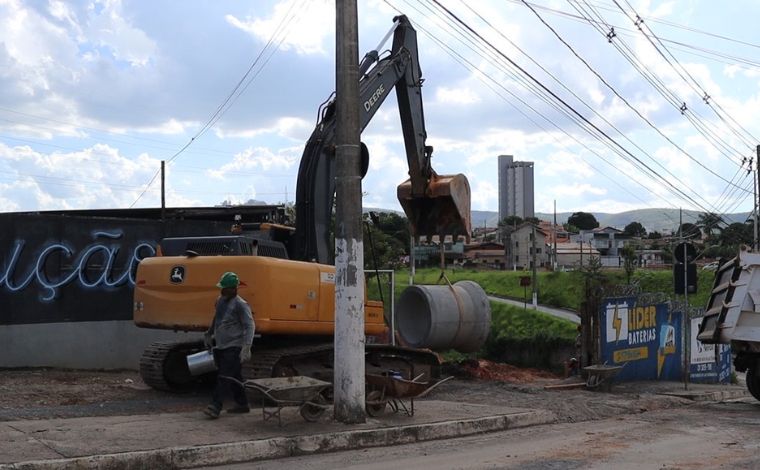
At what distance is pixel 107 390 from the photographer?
41.8 feet

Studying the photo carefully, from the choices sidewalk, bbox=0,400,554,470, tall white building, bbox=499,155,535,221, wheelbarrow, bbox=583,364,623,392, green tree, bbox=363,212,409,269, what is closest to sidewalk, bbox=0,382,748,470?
sidewalk, bbox=0,400,554,470

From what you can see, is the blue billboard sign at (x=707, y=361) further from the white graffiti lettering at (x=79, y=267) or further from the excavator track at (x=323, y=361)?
the white graffiti lettering at (x=79, y=267)

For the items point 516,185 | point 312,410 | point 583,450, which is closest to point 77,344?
point 312,410

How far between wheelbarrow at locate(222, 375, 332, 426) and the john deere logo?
2.04 meters

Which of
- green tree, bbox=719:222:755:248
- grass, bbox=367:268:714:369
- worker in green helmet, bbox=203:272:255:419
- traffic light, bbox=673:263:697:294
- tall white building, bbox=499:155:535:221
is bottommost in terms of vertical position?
grass, bbox=367:268:714:369

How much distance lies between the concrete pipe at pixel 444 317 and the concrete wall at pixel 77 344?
4290 millimetres

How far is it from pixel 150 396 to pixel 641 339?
10697mm

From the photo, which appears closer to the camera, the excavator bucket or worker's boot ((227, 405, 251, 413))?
worker's boot ((227, 405, 251, 413))

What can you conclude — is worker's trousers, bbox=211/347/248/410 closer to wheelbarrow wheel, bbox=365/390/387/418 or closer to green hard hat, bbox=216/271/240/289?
green hard hat, bbox=216/271/240/289

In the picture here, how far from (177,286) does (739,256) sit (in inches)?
388

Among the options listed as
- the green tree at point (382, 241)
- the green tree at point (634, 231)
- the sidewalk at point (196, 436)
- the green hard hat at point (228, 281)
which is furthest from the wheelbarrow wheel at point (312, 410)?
the green tree at point (634, 231)

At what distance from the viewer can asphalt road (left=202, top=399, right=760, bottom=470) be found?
8688 millimetres

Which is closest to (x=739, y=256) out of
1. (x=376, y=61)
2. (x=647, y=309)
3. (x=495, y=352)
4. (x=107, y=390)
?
(x=647, y=309)

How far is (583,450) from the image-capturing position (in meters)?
9.72
